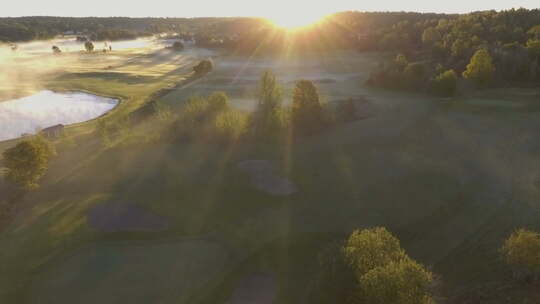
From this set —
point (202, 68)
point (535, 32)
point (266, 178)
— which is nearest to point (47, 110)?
point (202, 68)

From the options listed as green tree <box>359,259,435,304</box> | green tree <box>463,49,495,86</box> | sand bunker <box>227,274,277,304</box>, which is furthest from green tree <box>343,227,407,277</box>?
green tree <box>463,49,495,86</box>

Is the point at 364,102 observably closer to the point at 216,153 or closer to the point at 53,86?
the point at 216,153

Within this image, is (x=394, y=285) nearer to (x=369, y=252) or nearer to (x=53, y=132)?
(x=369, y=252)

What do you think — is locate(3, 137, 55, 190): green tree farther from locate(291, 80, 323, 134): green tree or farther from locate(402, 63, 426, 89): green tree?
locate(402, 63, 426, 89): green tree

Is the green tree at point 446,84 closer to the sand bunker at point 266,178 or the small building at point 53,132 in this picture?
the sand bunker at point 266,178

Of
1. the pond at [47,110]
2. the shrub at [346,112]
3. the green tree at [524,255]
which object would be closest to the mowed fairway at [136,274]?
the green tree at [524,255]
